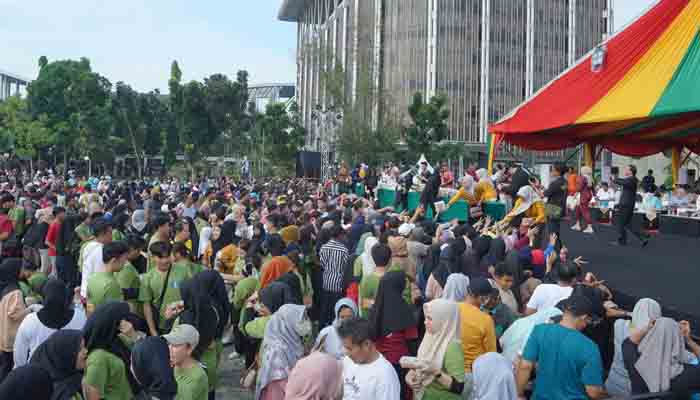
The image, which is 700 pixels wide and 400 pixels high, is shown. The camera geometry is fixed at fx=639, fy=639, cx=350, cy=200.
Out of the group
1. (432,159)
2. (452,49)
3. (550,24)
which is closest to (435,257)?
(432,159)

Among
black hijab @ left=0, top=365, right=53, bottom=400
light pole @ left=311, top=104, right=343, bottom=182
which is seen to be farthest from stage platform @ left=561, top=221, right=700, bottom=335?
light pole @ left=311, top=104, right=343, bottom=182

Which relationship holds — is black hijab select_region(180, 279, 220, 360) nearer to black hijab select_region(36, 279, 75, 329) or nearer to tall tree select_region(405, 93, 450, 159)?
black hijab select_region(36, 279, 75, 329)

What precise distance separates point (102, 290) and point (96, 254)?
1.29 m

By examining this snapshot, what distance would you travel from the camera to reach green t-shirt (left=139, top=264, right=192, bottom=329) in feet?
18.7

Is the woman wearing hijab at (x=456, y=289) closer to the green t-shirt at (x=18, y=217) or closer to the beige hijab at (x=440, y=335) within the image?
the beige hijab at (x=440, y=335)

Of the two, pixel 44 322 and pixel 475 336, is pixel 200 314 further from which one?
pixel 475 336

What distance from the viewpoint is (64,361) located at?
3.52 metres

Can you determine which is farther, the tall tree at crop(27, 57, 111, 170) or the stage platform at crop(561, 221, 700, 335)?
the tall tree at crop(27, 57, 111, 170)

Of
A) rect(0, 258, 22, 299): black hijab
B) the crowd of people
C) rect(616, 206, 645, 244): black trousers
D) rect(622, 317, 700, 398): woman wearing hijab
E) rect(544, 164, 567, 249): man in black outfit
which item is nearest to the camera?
the crowd of people

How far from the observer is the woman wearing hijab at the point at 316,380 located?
3438 millimetres

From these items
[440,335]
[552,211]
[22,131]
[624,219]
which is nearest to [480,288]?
[440,335]

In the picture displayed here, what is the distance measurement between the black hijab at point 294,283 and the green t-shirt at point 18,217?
6922 mm

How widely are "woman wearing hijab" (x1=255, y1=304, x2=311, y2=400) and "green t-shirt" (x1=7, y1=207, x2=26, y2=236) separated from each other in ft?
26.3

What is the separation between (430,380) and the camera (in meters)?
3.72
